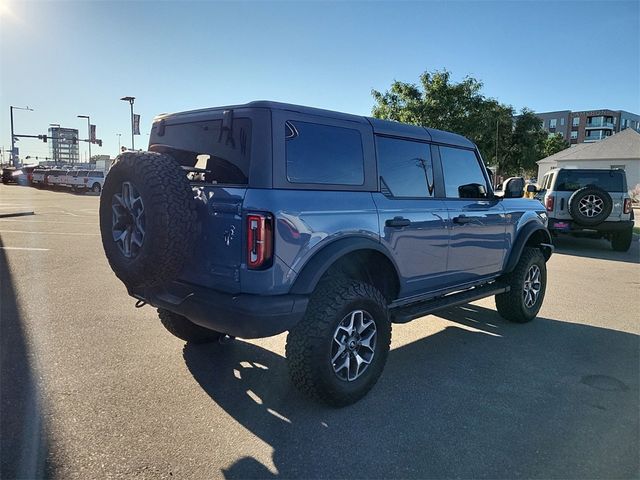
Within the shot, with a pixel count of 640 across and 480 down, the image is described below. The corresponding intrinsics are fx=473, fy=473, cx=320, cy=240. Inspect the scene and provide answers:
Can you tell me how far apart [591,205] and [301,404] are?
31.4 feet

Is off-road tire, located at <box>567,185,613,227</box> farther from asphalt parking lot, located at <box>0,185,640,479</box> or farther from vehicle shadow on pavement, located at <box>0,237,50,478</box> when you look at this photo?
vehicle shadow on pavement, located at <box>0,237,50,478</box>

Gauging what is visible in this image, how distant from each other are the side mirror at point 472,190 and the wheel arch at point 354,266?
1371mm

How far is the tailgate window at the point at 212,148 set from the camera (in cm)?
312

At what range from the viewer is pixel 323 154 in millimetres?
3373

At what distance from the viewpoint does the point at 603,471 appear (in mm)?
2705

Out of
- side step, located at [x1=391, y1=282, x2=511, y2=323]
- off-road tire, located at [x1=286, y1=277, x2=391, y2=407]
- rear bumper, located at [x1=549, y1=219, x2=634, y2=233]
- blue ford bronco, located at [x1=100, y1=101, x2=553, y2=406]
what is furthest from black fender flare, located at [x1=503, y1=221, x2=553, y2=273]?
rear bumper, located at [x1=549, y1=219, x2=634, y2=233]

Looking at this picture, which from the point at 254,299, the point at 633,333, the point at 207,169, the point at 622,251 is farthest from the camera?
the point at 622,251

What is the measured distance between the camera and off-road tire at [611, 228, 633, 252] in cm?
1104

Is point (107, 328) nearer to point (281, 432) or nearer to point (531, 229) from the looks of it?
point (281, 432)

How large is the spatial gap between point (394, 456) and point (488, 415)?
0.90 metres

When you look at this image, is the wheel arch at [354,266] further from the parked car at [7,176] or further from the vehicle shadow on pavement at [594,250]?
the parked car at [7,176]

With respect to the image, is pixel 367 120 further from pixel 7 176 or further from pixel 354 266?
pixel 7 176

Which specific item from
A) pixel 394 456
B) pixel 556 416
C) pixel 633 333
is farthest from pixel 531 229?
pixel 394 456

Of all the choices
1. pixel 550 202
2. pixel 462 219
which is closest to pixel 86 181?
pixel 550 202
